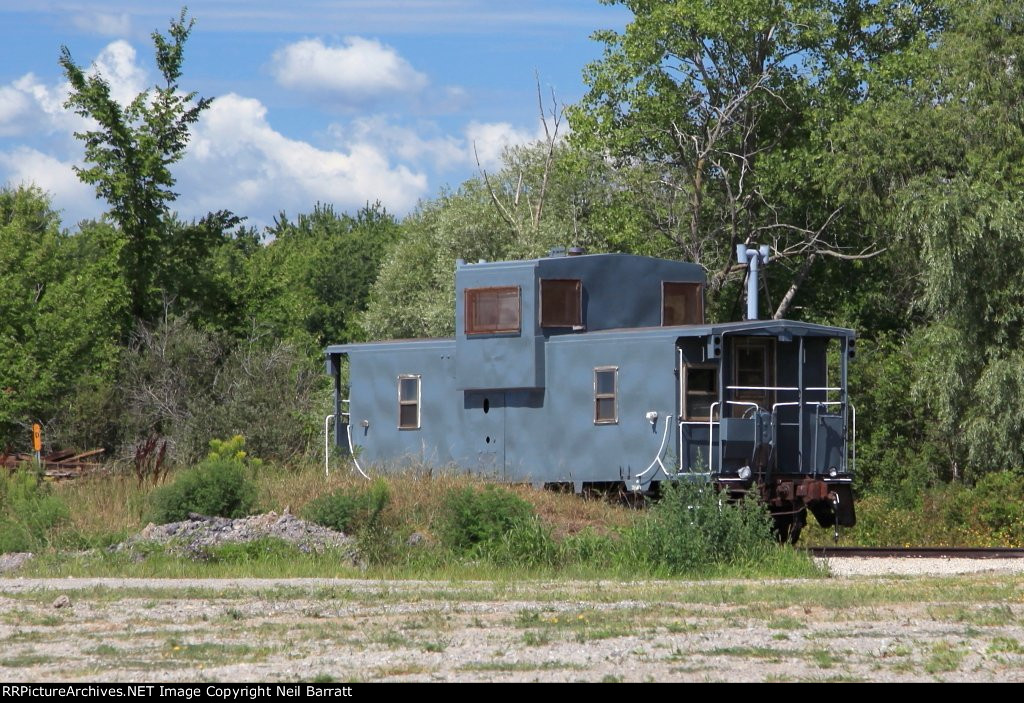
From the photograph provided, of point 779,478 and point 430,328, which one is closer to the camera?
point 779,478

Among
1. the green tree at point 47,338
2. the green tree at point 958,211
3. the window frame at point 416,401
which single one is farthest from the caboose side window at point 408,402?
the green tree at point 47,338

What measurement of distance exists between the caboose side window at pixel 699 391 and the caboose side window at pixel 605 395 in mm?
1188

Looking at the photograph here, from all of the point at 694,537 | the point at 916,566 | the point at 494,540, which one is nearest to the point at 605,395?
the point at 494,540

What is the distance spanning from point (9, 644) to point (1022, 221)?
74.0ft

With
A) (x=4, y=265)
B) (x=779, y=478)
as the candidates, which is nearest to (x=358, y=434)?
(x=779, y=478)

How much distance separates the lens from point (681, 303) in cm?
2539

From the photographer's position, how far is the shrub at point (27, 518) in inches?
713

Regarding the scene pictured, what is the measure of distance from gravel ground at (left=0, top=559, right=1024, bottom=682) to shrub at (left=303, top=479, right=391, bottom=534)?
3.13m

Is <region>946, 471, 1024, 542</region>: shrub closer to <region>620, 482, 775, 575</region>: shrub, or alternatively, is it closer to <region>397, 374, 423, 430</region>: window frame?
<region>397, 374, 423, 430</region>: window frame

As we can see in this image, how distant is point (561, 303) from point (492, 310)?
1128 millimetres

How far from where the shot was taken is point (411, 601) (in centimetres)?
1311

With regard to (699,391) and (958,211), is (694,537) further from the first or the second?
(958,211)

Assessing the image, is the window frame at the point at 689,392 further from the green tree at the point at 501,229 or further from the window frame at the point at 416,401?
the green tree at the point at 501,229
